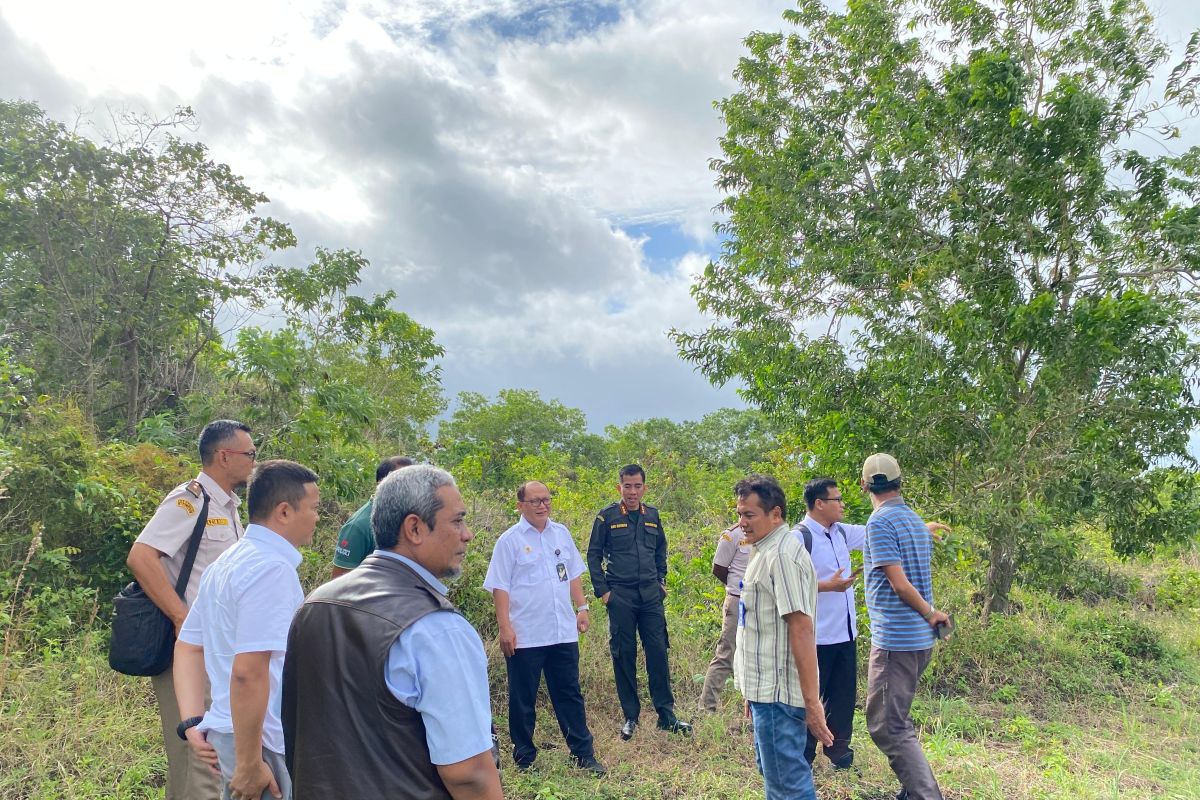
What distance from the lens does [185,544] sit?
288 cm

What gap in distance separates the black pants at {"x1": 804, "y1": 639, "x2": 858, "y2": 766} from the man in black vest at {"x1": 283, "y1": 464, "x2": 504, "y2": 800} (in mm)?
3316

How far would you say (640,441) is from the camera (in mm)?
27453

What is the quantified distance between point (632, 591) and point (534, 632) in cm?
103

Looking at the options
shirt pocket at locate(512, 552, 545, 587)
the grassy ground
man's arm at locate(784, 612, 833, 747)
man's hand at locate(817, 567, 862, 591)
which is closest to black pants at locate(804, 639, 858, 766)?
the grassy ground

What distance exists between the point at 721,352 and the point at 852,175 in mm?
2999

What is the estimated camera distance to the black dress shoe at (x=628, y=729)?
511cm

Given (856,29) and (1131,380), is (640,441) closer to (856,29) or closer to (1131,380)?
(856,29)

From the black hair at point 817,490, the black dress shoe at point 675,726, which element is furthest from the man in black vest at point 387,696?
the black dress shoe at point 675,726

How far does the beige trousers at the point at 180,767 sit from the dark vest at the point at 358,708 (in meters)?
1.55

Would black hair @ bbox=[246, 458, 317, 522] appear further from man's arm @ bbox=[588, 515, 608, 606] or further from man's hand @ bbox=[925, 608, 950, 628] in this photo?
man's arm @ bbox=[588, 515, 608, 606]

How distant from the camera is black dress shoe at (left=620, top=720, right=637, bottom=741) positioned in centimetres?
511

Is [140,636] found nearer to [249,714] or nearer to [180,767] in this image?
[180,767]

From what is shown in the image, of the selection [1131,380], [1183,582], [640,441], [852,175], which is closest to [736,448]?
[640,441]

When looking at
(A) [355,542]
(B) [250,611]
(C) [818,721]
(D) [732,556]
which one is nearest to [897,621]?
(C) [818,721]
